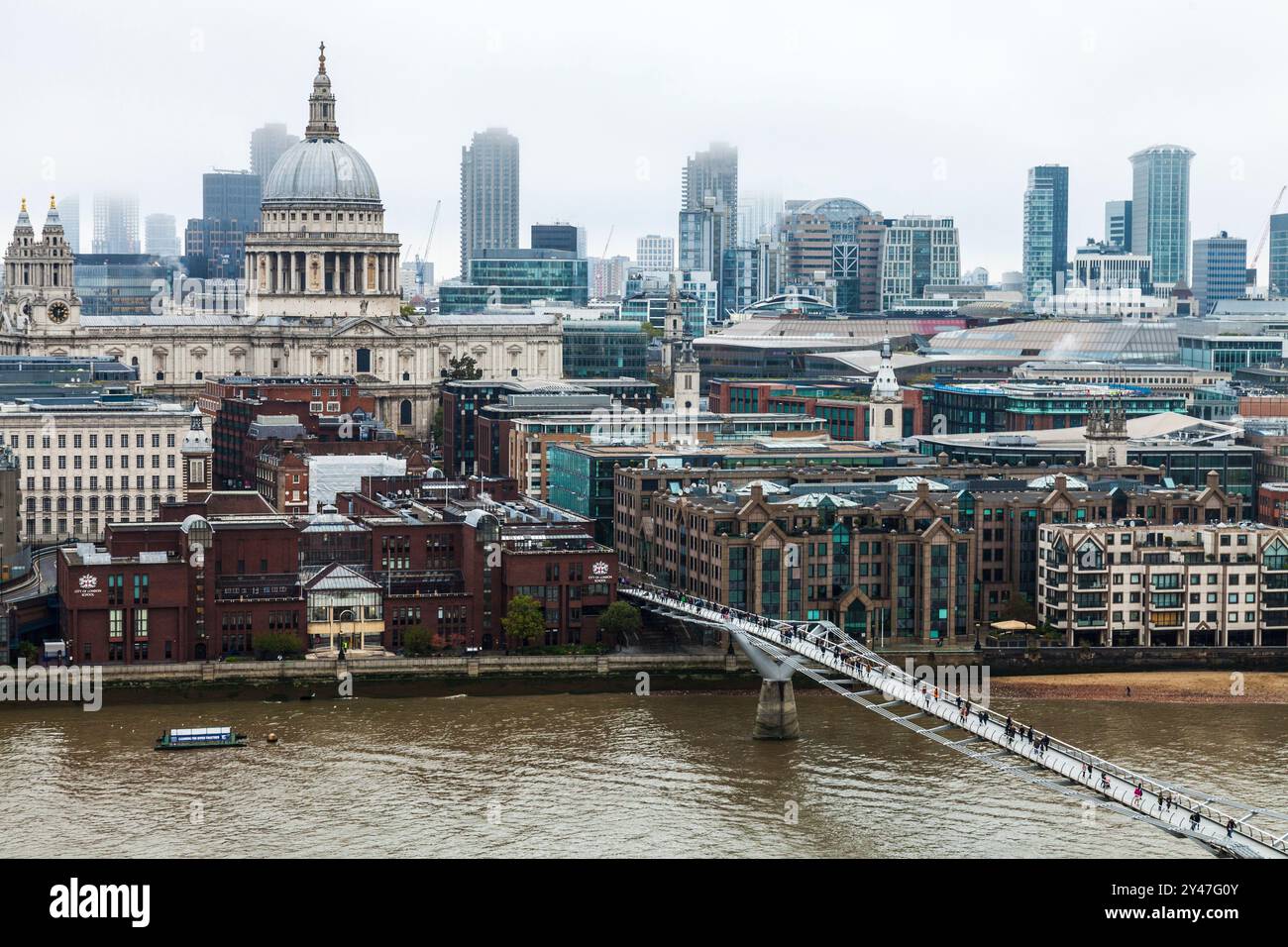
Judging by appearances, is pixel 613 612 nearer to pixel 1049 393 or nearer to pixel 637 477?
pixel 637 477

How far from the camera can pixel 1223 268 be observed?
185 m

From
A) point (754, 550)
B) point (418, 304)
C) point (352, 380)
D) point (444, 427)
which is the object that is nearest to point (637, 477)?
point (754, 550)

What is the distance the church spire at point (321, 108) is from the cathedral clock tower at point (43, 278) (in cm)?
1274

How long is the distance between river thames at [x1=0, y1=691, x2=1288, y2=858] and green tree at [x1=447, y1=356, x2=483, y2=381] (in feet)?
171

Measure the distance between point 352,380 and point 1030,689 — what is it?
45.4 m

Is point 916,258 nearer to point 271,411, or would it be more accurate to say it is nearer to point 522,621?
point 271,411

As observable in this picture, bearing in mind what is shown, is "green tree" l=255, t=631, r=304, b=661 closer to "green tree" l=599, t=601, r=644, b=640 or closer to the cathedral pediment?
"green tree" l=599, t=601, r=644, b=640

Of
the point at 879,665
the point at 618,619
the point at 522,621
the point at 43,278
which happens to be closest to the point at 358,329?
the point at 43,278

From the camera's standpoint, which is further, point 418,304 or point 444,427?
point 418,304

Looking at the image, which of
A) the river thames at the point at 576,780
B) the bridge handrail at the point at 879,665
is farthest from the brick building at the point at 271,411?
the river thames at the point at 576,780

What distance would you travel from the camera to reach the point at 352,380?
85.0 meters

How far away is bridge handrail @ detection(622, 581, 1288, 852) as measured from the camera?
2627 centimetres

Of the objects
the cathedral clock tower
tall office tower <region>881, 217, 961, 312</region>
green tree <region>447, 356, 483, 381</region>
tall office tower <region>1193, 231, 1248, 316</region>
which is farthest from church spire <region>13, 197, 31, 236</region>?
tall office tower <region>1193, 231, 1248, 316</region>

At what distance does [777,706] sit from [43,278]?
57.5m
